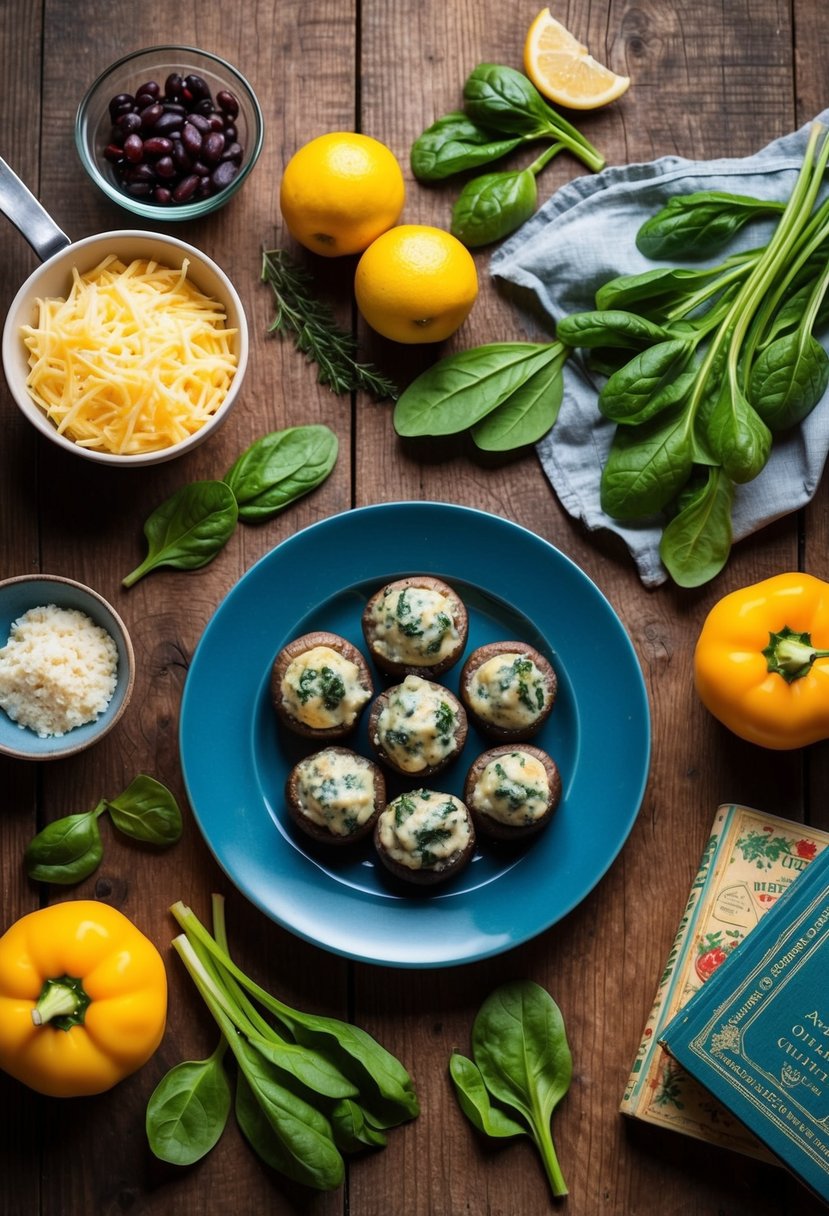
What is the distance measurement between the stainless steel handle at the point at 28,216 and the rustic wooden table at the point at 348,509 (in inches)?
7.5

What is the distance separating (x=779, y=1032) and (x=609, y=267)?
1.38 meters

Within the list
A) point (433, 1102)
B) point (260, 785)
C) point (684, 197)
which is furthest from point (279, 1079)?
point (684, 197)

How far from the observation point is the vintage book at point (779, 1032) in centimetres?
183

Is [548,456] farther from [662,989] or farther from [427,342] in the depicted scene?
[662,989]

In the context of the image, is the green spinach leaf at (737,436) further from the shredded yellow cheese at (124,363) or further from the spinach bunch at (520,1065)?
the spinach bunch at (520,1065)

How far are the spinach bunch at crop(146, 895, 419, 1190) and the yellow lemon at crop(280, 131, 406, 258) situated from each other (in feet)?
4.04

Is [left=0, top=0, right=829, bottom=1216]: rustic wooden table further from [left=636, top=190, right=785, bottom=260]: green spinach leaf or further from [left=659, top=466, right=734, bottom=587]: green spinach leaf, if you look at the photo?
[left=636, top=190, right=785, bottom=260]: green spinach leaf

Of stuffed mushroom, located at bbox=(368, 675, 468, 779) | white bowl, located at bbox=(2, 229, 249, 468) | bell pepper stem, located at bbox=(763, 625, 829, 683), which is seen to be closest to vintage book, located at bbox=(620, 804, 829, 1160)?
bell pepper stem, located at bbox=(763, 625, 829, 683)

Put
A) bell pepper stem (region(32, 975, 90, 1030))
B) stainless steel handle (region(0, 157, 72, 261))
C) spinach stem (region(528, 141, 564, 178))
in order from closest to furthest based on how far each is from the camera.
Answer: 1. bell pepper stem (region(32, 975, 90, 1030))
2. stainless steel handle (region(0, 157, 72, 261))
3. spinach stem (region(528, 141, 564, 178))

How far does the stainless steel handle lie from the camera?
6.24 feet

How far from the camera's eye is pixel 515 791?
1915 mm

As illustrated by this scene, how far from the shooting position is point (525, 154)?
2133mm

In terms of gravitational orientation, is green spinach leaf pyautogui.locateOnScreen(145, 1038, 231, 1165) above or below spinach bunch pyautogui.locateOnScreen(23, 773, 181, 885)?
below

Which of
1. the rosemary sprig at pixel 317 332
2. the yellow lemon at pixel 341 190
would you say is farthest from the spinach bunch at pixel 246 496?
the yellow lemon at pixel 341 190
